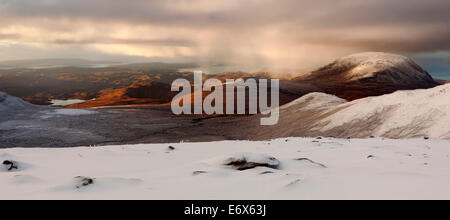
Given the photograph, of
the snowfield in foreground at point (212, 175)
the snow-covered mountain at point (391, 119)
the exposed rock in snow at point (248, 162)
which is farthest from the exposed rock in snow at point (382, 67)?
the exposed rock in snow at point (248, 162)

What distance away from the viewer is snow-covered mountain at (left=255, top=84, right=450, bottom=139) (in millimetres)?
17281

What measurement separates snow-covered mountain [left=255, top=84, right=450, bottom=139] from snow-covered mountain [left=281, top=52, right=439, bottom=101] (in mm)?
92690

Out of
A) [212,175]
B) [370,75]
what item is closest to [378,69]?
[370,75]

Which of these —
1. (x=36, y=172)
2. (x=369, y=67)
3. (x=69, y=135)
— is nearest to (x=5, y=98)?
(x=69, y=135)

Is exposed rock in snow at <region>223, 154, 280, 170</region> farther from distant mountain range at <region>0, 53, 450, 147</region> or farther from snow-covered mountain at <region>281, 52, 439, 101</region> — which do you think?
snow-covered mountain at <region>281, 52, 439, 101</region>

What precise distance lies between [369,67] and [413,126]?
143 m

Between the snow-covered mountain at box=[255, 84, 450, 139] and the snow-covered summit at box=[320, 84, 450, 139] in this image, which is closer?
the snow-covered summit at box=[320, 84, 450, 139]

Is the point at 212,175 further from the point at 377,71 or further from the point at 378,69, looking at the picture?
the point at 378,69

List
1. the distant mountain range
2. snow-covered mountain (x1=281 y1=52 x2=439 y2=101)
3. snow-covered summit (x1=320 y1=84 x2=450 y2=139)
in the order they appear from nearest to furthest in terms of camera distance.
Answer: snow-covered summit (x1=320 y1=84 x2=450 y2=139)
the distant mountain range
snow-covered mountain (x1=281 y1=52 x2=439 y2=101)

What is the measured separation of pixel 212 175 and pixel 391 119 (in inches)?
A: 789

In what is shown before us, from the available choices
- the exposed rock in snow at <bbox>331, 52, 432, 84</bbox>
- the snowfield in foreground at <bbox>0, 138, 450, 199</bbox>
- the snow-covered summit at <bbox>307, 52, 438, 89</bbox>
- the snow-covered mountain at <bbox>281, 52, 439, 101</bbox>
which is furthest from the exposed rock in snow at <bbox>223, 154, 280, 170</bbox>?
the exposed rock in snow at <bbox>331, 52, 432, 84</bbox>

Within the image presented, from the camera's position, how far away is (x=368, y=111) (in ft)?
76.5

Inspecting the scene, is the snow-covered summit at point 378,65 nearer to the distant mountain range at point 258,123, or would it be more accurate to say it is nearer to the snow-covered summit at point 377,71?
the snow-covered summit at point 377,71

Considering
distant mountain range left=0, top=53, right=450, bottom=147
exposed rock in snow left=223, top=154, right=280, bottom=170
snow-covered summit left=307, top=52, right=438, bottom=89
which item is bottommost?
distant mountain range left=0, top=53, right=450, bottom=147
